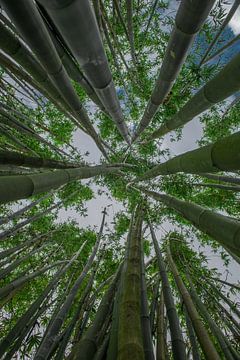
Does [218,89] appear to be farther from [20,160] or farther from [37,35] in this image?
[20,160]

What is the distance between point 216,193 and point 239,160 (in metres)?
5.90

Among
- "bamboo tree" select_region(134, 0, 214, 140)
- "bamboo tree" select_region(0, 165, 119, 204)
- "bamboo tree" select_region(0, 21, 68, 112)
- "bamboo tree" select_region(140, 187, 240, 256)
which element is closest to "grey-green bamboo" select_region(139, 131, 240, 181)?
"bamboo tree" select_region(140, 187, 240, 256)

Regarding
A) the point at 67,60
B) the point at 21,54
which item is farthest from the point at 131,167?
the point at 21,54

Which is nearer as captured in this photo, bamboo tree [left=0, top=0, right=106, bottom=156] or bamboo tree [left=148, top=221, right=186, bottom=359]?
bamboo tree [left=0, top=0, right=106, bottom=156]

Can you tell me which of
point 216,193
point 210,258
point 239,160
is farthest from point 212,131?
point 239,160

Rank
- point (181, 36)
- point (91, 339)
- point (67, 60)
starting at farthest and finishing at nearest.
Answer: point (67, 60) < point (181, 36) < point (91, 339)

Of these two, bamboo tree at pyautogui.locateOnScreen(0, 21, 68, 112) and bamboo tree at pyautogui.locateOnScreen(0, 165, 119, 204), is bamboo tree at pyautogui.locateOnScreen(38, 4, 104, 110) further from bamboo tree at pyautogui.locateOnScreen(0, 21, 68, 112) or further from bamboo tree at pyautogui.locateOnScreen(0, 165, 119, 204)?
bamboo tree at pyautogui.locateOnScreen(0, 165, 119, 204)

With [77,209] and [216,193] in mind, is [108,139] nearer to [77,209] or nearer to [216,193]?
[77,209]

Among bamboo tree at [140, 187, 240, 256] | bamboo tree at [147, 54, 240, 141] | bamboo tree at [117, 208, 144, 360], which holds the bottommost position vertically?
bamboo tree at [117, 208, 144, 360]

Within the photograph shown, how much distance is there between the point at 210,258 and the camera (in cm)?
598

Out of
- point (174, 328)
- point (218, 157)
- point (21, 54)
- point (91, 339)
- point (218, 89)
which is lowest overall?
point (91, 339)

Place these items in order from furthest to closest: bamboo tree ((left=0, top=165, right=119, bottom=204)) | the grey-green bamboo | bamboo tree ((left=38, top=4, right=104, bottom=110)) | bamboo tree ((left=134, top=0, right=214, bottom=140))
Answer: bamboo tree ((left=38, top=4, right=104, bottom=110)), bamboo tree ((left=134, top=0, right=214, bottom=140)), bamboo tree ((left=0, top=165, right=119, bottom=204)), the grey-green bamboo

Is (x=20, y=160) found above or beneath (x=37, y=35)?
above

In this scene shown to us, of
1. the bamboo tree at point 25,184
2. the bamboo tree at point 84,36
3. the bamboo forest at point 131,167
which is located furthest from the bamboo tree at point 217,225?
the bamboo tree at point 84,36
